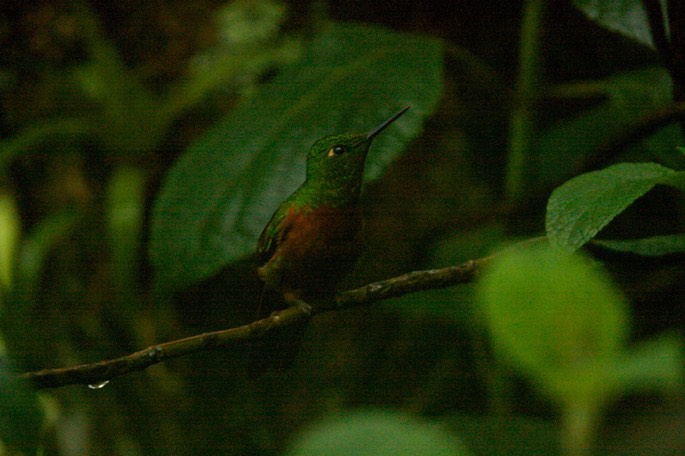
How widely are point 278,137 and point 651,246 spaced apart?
27 centimetres

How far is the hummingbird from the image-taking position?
0.36 m

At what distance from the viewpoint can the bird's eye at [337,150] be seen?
0.36 m

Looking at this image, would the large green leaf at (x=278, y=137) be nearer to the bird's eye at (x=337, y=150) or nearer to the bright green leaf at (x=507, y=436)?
the bird's eye at (x=337, y=150)

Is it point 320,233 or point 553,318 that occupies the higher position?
point 553,318

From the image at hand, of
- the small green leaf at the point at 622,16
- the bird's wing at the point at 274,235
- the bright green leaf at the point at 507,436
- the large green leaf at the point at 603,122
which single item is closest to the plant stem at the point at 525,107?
the large green leaf at the point at 603,122

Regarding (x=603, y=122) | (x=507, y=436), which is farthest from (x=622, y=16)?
(x=507, y=436)

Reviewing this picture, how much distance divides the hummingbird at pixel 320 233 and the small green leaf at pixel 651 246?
0.37 ft

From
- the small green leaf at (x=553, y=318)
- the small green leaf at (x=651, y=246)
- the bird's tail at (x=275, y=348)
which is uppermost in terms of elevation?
the small green leaf at (x=553, y=318)

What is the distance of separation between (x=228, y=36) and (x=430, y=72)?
0.26 metres

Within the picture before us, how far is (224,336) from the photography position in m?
0.24

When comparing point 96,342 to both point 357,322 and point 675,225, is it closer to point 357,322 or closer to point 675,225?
point 357,322

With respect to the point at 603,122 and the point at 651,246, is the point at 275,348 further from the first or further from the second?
the point at 603,122

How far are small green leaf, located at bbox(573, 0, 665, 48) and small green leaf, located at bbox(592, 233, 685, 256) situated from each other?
21 cm

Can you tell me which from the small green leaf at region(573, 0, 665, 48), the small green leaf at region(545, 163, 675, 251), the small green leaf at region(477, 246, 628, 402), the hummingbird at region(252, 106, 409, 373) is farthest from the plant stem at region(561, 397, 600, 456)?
the small green leaf at region(573, 0, 665, 48)
